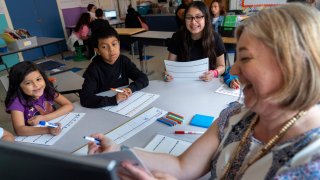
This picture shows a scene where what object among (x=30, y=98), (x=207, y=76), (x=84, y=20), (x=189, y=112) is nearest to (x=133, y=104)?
(x=189, y=112)

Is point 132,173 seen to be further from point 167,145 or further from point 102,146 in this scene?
point 167,145

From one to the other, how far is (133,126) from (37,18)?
231 inches

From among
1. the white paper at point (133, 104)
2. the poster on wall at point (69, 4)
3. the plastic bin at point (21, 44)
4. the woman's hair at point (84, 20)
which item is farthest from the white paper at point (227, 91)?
the poster on wall at point (69, 4)

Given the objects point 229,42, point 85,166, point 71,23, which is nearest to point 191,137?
point 85,166

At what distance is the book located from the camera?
122cm

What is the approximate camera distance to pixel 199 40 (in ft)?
6.93

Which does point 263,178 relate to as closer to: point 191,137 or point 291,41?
point 291,41

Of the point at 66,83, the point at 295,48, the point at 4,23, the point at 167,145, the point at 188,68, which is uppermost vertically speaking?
the point at 295,48

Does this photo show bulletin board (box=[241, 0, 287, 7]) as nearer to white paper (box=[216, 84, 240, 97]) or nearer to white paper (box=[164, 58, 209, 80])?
white paper (box=[164, 58, 209, 80])

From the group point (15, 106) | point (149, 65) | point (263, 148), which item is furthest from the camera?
point (149, 65)

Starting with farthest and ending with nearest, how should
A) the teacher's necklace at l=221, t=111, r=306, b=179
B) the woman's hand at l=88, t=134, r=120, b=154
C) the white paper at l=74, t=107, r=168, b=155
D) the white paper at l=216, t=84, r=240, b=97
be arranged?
the white paper at l=216, t=84, r=240, b=97, the white paper at l=74, t=107, r=168, b=155, the woman's hand at l=88, t=134, r=120, b=154, the teacher's necklace at l=221, t=111, r=306, b=179

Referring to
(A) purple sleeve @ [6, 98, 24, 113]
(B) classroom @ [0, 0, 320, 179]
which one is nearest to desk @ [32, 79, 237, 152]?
(B) classroom @ [0, 0, 320, 179]

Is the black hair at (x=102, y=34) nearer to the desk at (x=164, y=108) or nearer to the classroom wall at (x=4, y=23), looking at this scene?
the desk at (x=164, y=108)

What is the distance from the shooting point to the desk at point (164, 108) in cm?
119
